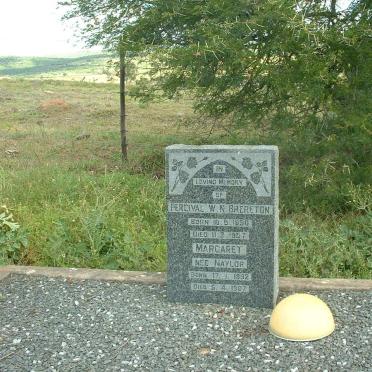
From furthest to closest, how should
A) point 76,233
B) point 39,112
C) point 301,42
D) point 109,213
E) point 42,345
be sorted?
point 39,112
point 301,42
point 109,213
point 76,233
point 42,345

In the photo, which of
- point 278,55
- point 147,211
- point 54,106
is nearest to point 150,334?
point 147,211

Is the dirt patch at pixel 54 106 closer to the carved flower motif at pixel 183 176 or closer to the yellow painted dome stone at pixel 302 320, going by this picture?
the carved flower motif at pixel 183 176

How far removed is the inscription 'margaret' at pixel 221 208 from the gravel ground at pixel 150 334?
26.4 inches

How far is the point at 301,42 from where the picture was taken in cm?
729

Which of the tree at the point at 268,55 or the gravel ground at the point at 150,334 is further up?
the tree at the point at 268,55

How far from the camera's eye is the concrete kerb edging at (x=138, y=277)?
179 inches

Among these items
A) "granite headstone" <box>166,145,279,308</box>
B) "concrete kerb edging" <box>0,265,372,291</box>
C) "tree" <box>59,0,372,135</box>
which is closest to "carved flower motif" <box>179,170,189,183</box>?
"granite headstone" <box>166,145,279,308</box>

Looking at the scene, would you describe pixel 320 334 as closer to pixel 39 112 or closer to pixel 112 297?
pixel 112 297

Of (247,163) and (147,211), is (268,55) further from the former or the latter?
(247,163)

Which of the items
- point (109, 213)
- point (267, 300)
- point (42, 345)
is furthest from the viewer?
point (109, 213)

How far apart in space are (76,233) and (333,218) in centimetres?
291

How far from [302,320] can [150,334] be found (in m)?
0.94

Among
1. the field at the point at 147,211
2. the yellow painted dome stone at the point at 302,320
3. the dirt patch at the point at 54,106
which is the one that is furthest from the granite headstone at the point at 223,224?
the dirt patch at the point at 54,106

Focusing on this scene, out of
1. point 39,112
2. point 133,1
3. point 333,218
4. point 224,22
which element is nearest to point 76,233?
point 333,218
